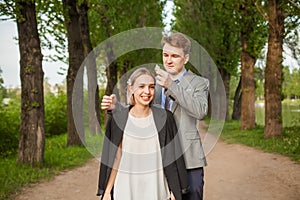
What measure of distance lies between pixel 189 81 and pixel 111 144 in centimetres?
77

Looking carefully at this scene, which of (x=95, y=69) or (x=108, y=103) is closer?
(x=108, y=103)

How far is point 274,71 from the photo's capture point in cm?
1363

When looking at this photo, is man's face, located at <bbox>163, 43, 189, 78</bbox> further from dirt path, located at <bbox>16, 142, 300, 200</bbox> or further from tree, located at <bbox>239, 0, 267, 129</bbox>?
tree, located at <bbox>239, 0, 267, 129</bbox>

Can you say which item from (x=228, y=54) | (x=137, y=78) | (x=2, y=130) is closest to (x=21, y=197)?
(x=137, y=78)

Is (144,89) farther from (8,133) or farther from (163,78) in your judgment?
(8,133)

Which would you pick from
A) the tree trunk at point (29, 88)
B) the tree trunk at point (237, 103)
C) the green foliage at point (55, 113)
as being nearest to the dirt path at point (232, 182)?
the tree trunk at point (29, 88)

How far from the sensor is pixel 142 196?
10.8ft

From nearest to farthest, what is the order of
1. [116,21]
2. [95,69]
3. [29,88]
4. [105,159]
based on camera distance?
[105,159]
[29,88]
[95,69]
[116,21]

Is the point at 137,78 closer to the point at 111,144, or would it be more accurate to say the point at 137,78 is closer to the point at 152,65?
the point at 152,65

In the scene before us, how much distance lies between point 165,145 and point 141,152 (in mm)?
214

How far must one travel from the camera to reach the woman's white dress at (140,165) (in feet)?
10.5

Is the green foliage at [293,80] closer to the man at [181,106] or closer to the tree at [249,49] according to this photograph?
the tree at [249,49]

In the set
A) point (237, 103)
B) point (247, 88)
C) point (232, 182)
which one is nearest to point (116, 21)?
point (247, 88)

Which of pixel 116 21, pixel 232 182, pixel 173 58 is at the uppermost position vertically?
pixel 116 21
